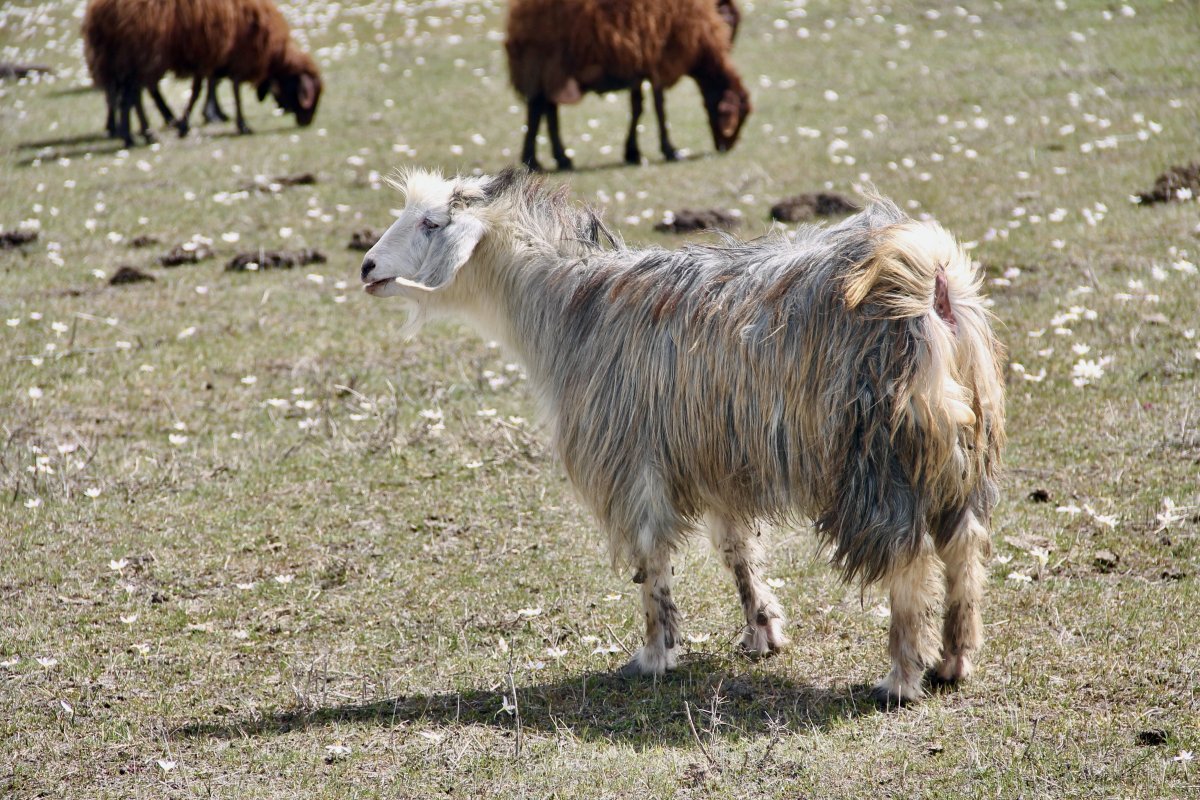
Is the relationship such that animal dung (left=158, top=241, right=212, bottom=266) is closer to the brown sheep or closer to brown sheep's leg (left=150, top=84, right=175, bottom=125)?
the brown sheep

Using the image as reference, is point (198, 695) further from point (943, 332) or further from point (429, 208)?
point (943, 332)

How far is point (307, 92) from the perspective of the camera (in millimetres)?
16922

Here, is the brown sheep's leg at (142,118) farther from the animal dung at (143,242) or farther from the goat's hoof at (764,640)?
the goat's hoof at (764,640)

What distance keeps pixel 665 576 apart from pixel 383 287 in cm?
176

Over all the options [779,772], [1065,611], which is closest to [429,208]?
[779,772]

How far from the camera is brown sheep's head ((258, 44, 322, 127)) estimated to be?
1683cm

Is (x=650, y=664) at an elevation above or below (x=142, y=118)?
above

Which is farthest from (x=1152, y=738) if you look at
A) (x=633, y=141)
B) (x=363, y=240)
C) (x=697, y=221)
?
(x=633, y=141)

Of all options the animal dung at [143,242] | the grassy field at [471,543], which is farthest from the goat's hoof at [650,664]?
the animal dung at [143,242]

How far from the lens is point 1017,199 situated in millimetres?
10938

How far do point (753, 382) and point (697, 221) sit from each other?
260 inches

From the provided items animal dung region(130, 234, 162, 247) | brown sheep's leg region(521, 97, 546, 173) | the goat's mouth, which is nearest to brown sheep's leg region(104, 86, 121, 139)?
animal dung region(130, 234, 162, 247)

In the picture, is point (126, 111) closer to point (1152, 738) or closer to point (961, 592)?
point (961, 592)

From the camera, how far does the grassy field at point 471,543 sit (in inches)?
165
